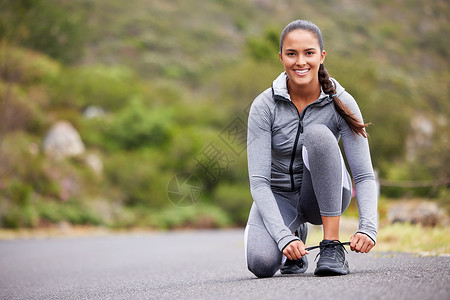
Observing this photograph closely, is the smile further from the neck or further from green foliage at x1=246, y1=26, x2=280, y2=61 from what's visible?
green foliage at x1=246, y1=26, x2=280, y2=61

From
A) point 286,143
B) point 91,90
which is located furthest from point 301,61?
point 91,90

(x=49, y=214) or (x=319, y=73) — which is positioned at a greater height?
(x=319, y=73)

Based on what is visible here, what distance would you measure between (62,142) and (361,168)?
1972 centimetres

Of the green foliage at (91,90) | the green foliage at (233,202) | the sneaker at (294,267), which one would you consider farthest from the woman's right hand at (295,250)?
the green foliage at (91,90)

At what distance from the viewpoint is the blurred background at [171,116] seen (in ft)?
55.5

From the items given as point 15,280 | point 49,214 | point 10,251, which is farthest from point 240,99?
point 15,280

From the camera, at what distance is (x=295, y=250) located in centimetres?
287

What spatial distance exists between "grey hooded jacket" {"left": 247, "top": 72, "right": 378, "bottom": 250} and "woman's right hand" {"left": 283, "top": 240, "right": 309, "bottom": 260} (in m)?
0.27

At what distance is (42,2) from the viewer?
90.8ft

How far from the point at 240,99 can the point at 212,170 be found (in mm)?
12141

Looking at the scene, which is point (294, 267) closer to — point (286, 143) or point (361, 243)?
point (361, 243)

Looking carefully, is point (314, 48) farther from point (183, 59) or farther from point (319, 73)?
point (183, 59)

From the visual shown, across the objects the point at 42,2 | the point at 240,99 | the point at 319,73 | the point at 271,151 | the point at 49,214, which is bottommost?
the point at 49,214

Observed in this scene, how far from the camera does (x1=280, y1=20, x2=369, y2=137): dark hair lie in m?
3.15
